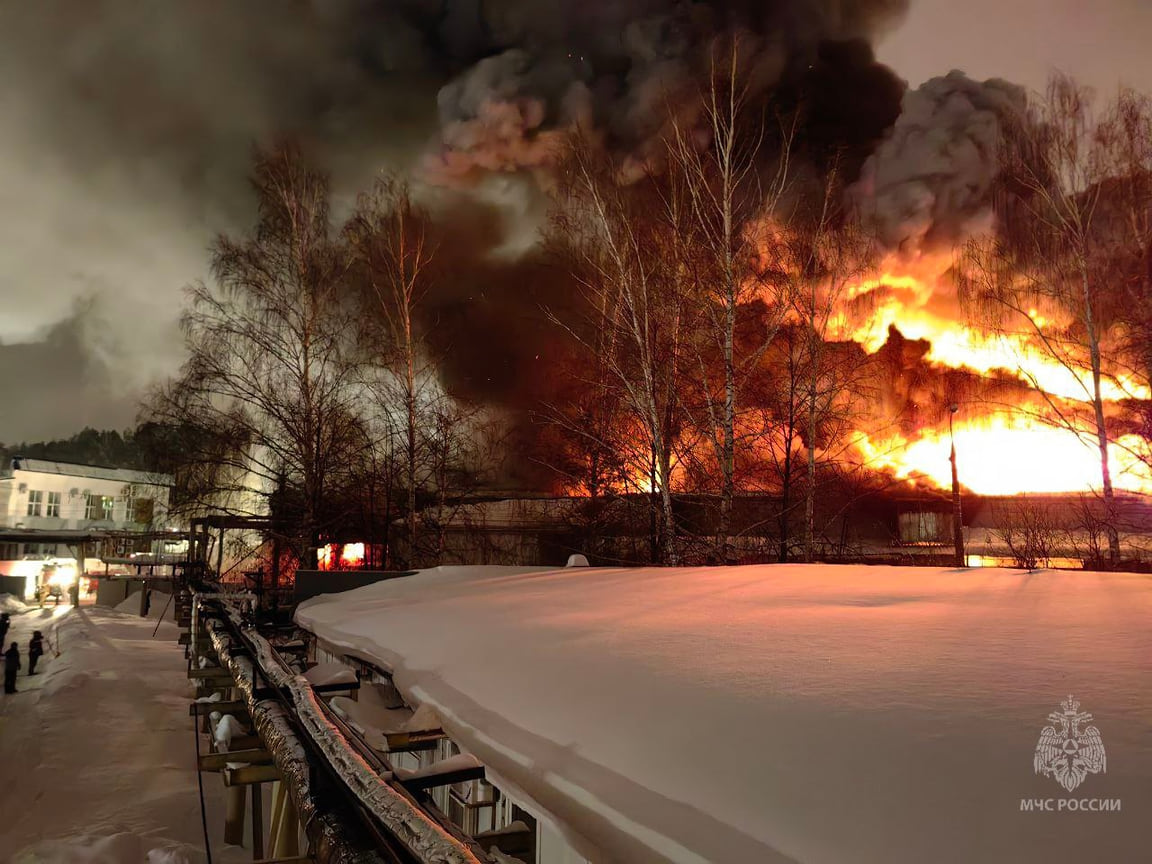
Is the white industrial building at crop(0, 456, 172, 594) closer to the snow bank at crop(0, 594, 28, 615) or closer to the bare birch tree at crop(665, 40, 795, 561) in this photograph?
the snow bank at crop(0, 594, 28, 615)

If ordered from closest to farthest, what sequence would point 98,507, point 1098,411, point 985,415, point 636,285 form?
1. point 636,285
2. point 1098,411
3. point 985,415
4. point 98,507

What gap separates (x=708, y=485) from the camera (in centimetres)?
1181

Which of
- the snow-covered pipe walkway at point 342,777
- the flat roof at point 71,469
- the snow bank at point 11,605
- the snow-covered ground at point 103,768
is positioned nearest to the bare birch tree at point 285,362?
the snow-covered ground at point 103,768

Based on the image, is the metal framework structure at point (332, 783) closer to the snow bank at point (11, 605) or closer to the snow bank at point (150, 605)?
the snow bank at point (150, 605)

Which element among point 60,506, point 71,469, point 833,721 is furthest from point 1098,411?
point 71,469

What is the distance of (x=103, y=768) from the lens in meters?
9.73

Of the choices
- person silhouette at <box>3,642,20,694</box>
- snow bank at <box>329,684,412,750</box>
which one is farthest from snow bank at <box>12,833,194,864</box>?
person silhouette at <box>3,642,20,694</box>

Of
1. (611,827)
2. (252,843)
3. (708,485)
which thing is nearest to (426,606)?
(252,843)

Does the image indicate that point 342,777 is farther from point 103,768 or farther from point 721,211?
point 721,211

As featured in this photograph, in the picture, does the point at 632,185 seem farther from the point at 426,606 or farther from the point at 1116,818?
the point at 1116,818

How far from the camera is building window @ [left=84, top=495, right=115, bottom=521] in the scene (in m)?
53.0

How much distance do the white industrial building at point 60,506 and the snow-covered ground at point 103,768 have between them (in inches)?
1163

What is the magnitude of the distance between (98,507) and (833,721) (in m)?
64.8

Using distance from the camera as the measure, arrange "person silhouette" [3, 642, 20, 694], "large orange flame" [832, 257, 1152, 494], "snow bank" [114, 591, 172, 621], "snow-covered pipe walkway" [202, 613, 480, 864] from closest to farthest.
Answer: "snow-covered pipe walkway" [202, 613, 480, 864] → "large orange flame" [832, 257, 1152, 494] → "person silhouette" [3, 642, 20, 694] → "snow bank" [114, 591, 172, 621]
